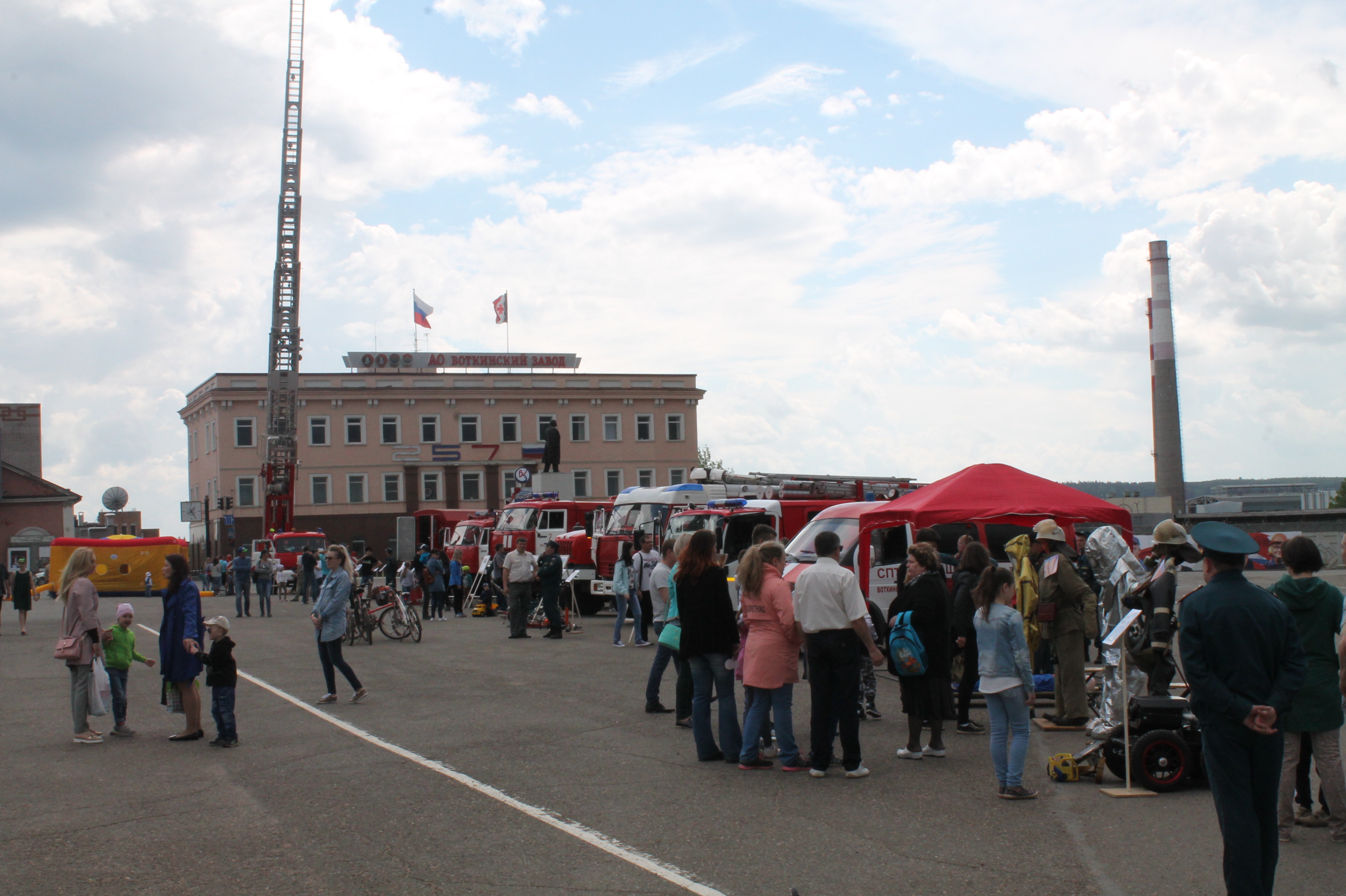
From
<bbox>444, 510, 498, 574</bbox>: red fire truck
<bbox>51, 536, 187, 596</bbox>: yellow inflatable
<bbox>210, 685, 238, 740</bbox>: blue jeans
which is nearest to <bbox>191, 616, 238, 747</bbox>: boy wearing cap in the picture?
<bbox>210, 685, 238, 740</bbox>: blue jeans

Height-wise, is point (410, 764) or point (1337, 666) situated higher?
point (1337, 666)

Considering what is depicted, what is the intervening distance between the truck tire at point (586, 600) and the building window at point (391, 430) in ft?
141

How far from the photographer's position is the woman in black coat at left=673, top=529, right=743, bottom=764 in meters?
9.11

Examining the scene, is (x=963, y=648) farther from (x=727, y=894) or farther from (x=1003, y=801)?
(x=727, y=894)

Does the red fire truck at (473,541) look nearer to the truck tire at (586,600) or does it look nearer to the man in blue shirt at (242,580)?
the truck tire at (586,600)

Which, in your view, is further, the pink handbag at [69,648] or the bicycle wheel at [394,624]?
the bicycle wheel at [394,624]

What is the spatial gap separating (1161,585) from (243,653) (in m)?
15.3

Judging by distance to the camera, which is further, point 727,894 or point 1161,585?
point 1161,585

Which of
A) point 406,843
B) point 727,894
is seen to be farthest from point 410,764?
point 727,894

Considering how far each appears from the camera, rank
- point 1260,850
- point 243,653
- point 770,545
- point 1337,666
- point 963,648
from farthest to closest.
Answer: point 243,653, point 963,648, point 770,545, point 1337,666, point 1260,850

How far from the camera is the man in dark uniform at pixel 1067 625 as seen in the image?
10.5 meters

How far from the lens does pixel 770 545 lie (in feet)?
29.3

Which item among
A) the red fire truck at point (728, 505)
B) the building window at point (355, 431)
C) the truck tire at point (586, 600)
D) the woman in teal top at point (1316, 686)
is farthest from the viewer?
the building window at point (355, 431)

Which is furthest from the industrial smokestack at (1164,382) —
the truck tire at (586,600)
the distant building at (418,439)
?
the truck tire at (586,600)
